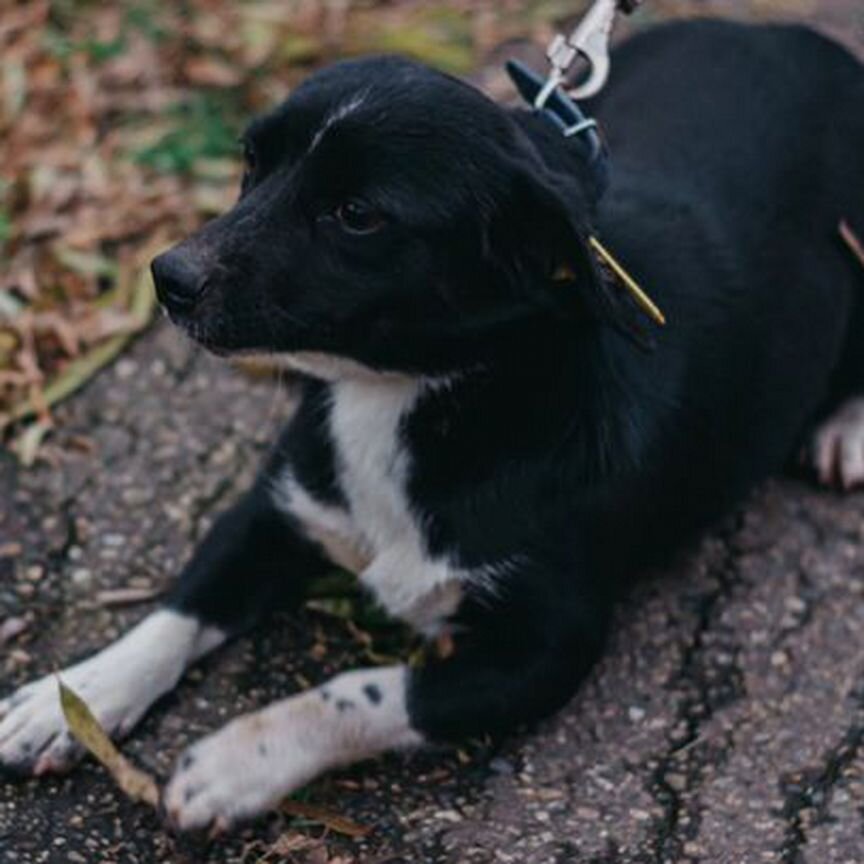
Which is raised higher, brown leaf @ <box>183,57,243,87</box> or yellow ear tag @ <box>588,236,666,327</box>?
yellow ear tag @ <box>588,236,666,327</box>

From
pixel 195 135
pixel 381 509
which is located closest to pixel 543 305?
pixel 381 509

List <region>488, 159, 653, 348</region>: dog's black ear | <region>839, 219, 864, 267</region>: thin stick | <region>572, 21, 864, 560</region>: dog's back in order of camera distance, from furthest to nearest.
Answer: <region>839, 219, 864, 267</region>: thin stick < <region>572, 21, 864, 560</region>: dog's back < <region>488, 159, 653, 348</region>: dog's black ear

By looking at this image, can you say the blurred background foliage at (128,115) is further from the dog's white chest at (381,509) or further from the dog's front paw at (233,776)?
the dog's front paw at (233,776)

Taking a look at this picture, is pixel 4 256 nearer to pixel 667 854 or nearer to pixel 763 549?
pixel 763 549

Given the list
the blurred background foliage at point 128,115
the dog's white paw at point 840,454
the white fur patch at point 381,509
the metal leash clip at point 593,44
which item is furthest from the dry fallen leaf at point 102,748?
the dog's white paw at point 840,454

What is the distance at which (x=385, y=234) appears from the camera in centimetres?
294

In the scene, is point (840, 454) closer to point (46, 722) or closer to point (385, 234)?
point (385, 234)

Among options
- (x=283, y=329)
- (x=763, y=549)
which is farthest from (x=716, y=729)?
(x=283, y=329)

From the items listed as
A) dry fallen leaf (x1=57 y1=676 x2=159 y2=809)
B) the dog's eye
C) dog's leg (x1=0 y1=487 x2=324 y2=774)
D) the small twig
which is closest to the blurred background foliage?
the small twig

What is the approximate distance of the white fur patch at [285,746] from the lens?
3.16 m

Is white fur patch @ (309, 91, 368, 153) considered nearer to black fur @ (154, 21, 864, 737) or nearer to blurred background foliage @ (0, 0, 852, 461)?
black fur @ (154, 21, 864, 737)

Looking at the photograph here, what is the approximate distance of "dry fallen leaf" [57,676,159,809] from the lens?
10.7ft

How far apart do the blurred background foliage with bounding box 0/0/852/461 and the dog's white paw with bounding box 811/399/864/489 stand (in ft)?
5.02

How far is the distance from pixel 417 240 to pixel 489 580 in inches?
25.7
